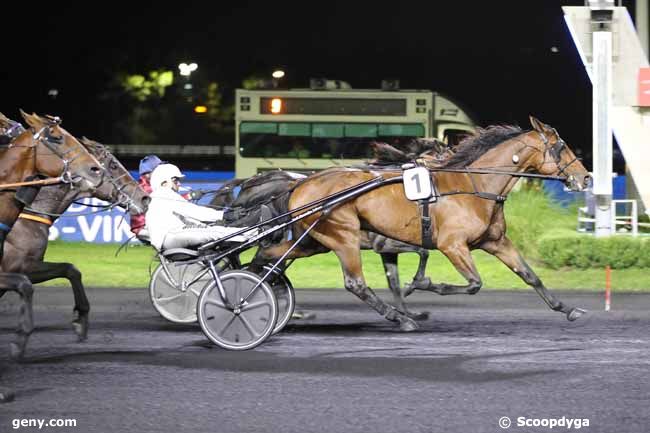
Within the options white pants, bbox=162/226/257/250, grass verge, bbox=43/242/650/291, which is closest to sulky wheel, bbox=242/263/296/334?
white pants, bbox=162/226/257/250

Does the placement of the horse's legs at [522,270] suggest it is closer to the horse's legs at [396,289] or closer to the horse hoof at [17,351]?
the horse's legs at [396,289]

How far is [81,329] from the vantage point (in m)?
9.41

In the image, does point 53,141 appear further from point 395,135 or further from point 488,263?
point 395,135

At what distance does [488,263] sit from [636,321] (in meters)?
6.87

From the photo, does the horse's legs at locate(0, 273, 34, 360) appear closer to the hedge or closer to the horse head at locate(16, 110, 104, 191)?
the horse head at locate(16, 110, 104, 191)

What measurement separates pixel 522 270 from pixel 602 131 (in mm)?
7741

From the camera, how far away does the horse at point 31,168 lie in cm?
782

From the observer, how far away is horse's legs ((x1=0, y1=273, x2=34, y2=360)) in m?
8.02

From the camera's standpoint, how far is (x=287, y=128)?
2531 centimetres

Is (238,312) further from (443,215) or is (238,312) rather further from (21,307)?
(443,215)

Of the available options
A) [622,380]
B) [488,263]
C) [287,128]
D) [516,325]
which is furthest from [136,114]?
[622,380]

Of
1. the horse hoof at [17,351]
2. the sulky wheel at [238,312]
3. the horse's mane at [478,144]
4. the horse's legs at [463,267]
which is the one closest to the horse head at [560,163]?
the horse's mane at [478,144]

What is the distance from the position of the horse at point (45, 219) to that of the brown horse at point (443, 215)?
1.47 m

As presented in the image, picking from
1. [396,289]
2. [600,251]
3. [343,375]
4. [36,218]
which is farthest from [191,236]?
[600,251]
